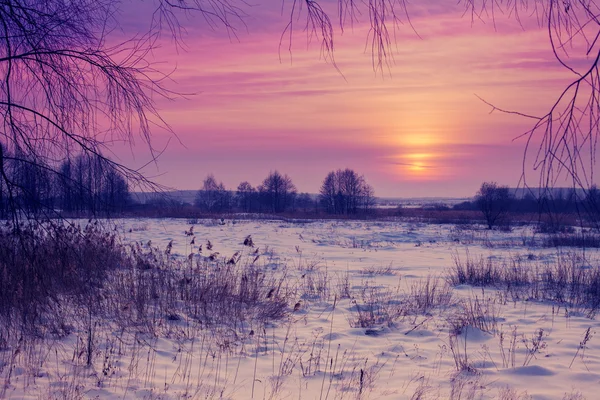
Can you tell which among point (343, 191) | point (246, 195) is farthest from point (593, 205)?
point (246, 195)

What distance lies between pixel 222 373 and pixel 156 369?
58cm

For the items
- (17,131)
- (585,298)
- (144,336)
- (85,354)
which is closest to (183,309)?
(144,336)

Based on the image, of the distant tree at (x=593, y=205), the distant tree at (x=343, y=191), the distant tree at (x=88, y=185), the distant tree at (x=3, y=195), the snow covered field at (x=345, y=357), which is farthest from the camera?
the distant tree at (x=343, y=191)

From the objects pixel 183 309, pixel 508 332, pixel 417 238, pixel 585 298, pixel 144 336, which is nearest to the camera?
pixel 144 336

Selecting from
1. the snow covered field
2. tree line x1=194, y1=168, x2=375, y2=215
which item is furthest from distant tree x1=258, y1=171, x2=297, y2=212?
the snow covered field

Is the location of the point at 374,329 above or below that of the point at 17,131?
below

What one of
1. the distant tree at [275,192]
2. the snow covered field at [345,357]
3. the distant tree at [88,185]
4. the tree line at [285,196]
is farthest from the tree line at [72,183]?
the distant tree at [275,192]

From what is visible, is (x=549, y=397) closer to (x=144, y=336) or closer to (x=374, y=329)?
(x=374, y=329)

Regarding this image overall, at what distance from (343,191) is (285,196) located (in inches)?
813

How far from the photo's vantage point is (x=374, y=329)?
6.02 meters

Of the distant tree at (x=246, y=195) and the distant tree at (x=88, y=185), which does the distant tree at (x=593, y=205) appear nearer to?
the distant tree at (x=88, y=185)

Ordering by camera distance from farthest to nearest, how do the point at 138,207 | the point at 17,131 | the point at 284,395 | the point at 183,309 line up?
the point at 183,309
the point at 284,395
the point at 138,207
the point at 17,131

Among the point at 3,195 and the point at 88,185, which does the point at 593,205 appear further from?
the point at 3,195

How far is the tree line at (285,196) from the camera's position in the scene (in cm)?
9581
